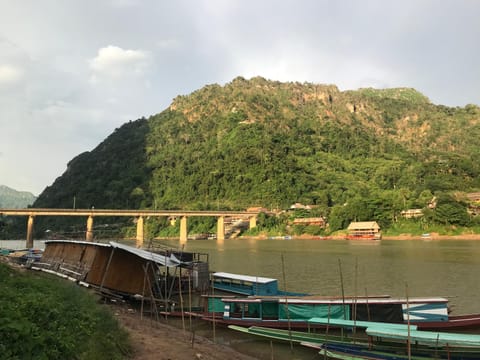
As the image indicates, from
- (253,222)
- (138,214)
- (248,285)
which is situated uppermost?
(138,214)

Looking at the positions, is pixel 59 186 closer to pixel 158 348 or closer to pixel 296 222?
pixel 296 222

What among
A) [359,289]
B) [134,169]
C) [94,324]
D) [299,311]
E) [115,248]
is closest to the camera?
[94,324]

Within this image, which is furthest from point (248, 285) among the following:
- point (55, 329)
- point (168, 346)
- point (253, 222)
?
point (253, 222)

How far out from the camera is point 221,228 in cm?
11631

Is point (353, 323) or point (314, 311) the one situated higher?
point (353, 323)

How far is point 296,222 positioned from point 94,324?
334 ft

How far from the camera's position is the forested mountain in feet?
363

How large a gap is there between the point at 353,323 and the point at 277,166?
127796mm

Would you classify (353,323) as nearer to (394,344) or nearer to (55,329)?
(394,344)

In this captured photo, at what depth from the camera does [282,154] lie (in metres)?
152

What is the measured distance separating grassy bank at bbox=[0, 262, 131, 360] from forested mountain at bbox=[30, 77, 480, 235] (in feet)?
291

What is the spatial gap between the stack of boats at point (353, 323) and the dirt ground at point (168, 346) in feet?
7.50

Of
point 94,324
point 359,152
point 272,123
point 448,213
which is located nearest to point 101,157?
point 272,123

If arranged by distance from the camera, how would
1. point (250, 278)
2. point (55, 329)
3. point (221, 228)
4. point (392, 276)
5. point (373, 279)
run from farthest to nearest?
point (221, 228) < point (392, 276) < point (373, 279) < point (250, 278) < point (55, 329)
